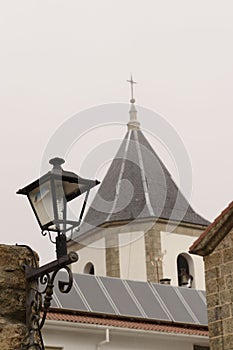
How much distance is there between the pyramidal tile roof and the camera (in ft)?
124

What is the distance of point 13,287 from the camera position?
5.80m

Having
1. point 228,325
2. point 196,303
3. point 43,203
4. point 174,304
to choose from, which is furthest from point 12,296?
point 196,303

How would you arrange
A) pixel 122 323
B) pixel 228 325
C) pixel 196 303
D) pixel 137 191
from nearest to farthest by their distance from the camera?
pixel 228 325
pixel 122 323
pixel 196 303
pixel 137 191

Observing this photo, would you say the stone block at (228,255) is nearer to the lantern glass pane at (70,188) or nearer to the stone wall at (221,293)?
the stone wall at (221,293)

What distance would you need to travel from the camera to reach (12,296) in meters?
5.77

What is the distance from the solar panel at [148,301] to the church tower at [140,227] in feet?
47.0

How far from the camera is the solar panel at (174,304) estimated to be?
1998 centimetres

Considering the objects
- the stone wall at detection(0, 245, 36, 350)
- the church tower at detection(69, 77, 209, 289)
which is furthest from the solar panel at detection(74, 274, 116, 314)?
the church tower at detection(69, 77, 209, 289)

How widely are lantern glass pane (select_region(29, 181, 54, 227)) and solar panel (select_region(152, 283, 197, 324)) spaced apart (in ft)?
45.3

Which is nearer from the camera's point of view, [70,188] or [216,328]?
[70,188]

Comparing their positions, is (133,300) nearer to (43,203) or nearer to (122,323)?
(122,323)

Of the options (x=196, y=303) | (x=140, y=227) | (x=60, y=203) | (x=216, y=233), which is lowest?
(x=60, y=203)

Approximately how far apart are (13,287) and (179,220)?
33491mm

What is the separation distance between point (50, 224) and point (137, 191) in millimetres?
33518
